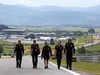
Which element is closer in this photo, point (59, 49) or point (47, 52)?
point (59, 49)

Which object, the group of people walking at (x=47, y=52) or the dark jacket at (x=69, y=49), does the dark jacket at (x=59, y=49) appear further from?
the dark jacket at (x=69, y=49)

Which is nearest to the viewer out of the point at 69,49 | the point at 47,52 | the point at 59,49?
the point at 69,49

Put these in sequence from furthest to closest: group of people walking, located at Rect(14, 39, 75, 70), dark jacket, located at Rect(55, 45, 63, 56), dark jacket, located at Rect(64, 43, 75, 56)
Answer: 1. dark jacket, located at Rect(55, 45, 63, 56)
2. group of people walking, located at Rect(14, 39, 75, 70)
3. dark jacket, located at Rect(64, 43, 75, 56)

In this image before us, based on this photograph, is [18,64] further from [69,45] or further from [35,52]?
[69,45]

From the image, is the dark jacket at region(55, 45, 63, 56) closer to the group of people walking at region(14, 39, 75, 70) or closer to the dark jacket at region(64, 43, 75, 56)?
the group of people walking at region(14, 39, 75, 70)

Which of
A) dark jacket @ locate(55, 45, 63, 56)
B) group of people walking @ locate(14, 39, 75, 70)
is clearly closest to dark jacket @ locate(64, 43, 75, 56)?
group of people walking @ locate(14, 39, 75, 70)

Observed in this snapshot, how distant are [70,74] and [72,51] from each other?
390 centimetres

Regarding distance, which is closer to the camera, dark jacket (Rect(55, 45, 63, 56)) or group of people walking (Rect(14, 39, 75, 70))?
group of people walking (Rect(14, 39, 75, 70))

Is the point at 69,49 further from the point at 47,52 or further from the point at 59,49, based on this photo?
the point at 47,52

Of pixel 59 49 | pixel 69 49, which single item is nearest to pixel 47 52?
pixel 59 49

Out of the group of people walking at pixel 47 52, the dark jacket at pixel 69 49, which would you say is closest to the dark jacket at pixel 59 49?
the group of people walking at pixel 47 52

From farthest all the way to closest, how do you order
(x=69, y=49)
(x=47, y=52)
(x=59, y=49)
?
(x=47, y=52) < (x=59, y=49) < (x=69, y=49)

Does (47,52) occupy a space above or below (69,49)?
below

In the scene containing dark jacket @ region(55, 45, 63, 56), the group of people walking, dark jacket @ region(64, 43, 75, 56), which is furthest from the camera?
dark jacket @ region(55, 45, 63, 56)
